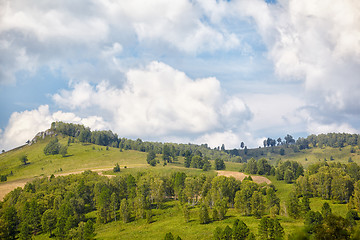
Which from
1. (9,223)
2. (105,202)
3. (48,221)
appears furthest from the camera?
(105,202)

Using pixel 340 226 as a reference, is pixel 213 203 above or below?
below

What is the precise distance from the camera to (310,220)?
3342 inches

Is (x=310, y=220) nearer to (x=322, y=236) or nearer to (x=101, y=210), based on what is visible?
(x=322, y=236)

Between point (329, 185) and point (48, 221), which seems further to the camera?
point (329, 185)

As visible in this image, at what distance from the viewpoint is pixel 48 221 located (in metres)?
119

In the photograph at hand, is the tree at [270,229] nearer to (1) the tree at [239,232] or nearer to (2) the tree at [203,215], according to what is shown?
(1) the tree at [239,232]

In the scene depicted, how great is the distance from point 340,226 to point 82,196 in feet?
439

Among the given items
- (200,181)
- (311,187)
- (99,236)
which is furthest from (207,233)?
(311,187)

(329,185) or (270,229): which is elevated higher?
(329,185)

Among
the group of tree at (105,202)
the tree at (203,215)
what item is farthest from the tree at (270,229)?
the group of tree at (105,202)

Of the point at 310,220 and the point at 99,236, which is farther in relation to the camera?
the point at 99,236

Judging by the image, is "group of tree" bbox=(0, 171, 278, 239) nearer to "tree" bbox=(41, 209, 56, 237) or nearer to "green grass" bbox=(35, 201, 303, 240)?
"tree" bbox=(41, 209, 56, 237)

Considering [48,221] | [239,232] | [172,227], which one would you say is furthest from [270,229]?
[48,221]

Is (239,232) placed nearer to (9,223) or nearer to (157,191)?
(157,191)
